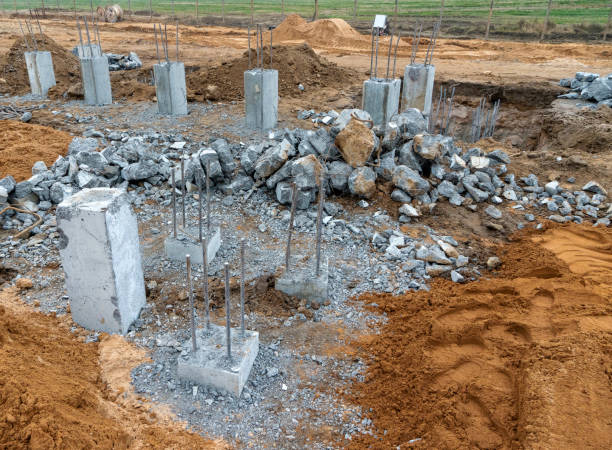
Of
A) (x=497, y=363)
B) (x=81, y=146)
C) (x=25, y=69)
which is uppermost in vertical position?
(x=25, y=69)

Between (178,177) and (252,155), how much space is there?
1275 millimetres

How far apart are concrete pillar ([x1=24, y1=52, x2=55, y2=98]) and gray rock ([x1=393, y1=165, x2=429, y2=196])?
38.5 ft

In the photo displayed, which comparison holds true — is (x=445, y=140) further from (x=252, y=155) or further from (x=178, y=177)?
(x=178, y=177)

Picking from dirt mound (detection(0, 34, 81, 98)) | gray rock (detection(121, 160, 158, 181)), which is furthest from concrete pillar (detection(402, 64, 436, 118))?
dirt mound (detection(0, 34, 81, 98))

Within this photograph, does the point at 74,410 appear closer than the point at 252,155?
Yes

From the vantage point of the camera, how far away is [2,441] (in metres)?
2.87

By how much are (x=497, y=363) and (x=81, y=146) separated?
7.76 m

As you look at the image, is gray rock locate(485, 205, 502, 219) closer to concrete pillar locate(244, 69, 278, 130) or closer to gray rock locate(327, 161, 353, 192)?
gray rock locate(327, 161, 353, 192)

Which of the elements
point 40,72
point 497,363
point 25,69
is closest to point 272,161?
point 497,363

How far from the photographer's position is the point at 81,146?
8.55m

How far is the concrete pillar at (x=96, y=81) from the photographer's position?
495 inches

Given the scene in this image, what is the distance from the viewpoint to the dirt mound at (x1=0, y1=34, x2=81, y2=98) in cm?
1445

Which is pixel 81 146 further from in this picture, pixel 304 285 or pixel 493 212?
pixel 493 212

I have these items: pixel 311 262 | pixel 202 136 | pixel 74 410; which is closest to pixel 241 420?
pixel 74 410
